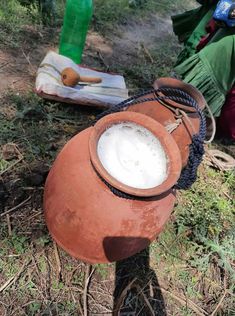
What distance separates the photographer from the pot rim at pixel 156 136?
1.43 metres

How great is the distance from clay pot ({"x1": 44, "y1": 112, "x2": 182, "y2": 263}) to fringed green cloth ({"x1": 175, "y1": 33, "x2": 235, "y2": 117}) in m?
1.13

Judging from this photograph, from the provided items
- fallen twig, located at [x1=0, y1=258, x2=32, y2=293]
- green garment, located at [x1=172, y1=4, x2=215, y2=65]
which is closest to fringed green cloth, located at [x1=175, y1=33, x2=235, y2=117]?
green garment, located at [x1=172, y1=4, x2=215, y2=65]

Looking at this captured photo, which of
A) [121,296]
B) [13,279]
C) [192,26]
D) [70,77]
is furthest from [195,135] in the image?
[192,26]

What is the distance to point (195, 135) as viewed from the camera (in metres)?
1.77

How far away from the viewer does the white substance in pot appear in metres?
1.54

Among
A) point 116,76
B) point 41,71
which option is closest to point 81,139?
point 41,71

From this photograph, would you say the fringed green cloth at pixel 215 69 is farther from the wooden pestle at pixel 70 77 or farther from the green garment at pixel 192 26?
the wooden pestle at pixel 70 77

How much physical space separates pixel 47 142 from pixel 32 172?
0.33 meters

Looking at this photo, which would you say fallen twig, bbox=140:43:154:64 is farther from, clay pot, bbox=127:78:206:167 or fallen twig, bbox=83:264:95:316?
fallen twig, bbox=83:264:95:316

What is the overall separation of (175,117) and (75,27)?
76.4 inches

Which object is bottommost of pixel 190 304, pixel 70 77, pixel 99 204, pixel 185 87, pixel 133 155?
pixel 190 304

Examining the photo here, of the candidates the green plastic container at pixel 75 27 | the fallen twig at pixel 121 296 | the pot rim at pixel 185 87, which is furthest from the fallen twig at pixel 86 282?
the green plastic container at pixel 75 27

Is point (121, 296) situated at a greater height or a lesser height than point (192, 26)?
lesser

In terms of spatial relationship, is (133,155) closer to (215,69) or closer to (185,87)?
(185,87)
